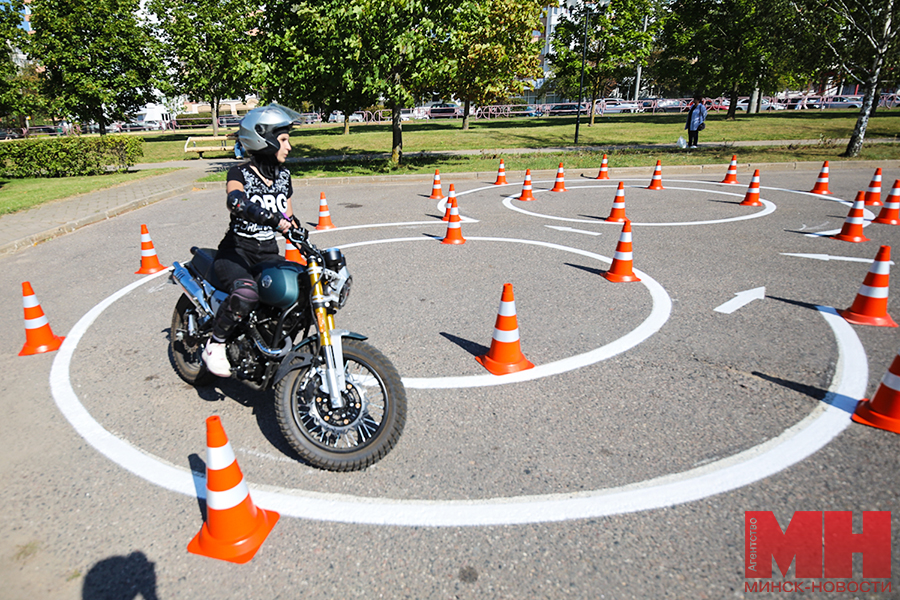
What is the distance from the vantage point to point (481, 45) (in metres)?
18.1

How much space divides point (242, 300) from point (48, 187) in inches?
635

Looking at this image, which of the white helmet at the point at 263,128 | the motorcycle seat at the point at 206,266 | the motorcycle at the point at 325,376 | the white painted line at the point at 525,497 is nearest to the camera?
the white painted line at the point at 525,497

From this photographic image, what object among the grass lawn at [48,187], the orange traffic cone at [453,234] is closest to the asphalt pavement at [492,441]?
the orange traffic cone at [453,234]

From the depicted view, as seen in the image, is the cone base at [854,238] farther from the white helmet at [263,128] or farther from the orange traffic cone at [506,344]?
the white helmet at [263,128]

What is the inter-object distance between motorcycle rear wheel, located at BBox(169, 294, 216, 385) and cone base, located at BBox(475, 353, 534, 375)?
7.26ft

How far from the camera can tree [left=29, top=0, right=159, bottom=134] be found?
32156 millimetres

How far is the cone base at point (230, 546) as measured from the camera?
2551mm

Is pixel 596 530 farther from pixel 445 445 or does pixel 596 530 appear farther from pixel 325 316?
pixel 325 316

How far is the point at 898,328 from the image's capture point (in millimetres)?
5000

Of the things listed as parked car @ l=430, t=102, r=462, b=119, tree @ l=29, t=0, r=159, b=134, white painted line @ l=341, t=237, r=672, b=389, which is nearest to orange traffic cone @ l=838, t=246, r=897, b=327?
white painted line @ l=341, t=237, r=672, b=389

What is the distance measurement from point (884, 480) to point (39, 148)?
23127mm

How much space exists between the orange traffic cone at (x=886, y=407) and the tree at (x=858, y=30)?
17.1 m

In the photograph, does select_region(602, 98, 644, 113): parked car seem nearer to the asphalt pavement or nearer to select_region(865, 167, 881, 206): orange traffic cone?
select_region(865, 167, 881, 206): orange traffic cone

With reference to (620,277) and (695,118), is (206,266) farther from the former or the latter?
(695,118)
